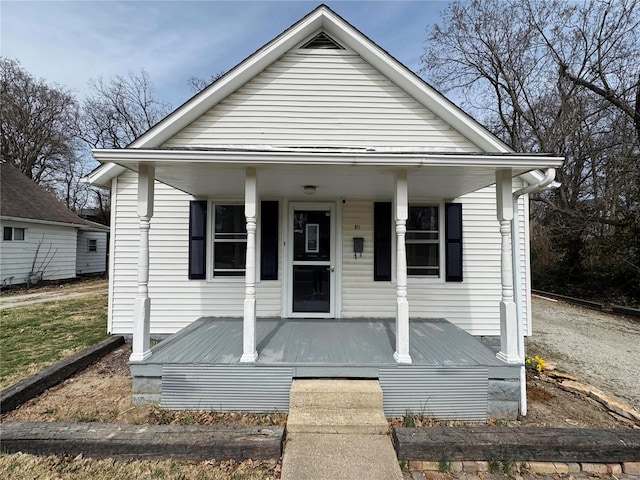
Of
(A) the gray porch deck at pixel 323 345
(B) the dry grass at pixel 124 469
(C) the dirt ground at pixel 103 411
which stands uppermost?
(A) the gray porch deck at pixel 323 345

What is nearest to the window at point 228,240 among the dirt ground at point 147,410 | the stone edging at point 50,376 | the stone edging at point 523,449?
the stone edging at point 50,376

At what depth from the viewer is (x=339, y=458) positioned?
2.54 m

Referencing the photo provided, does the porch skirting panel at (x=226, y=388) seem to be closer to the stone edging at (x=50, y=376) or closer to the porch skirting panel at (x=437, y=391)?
the porch skirting panel at (x=437, y=391)

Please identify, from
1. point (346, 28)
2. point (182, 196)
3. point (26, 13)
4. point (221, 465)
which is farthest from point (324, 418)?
point (26, 13)

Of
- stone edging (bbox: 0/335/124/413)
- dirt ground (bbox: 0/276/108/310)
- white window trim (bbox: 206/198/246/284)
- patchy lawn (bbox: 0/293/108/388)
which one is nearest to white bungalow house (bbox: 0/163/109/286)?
dirt ground (bbox: 0/276/108/310)

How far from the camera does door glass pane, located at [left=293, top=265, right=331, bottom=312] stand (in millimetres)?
5500

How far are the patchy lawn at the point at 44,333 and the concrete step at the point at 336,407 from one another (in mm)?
3605

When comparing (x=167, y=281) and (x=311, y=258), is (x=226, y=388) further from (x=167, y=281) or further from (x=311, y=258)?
(x=167, y=281)

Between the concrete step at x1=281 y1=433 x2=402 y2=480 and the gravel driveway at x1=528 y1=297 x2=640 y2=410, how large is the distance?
3286mm

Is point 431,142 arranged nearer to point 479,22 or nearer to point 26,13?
point 26,13

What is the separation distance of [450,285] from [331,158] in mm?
3499

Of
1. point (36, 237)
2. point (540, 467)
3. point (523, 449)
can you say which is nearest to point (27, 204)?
point (36, 237)

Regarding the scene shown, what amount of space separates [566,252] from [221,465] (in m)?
15.3

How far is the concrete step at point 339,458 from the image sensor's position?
2.38 m
